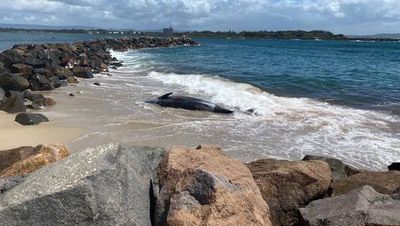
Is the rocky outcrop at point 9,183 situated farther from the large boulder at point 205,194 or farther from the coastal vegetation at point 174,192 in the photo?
the large boulder at point 205,194

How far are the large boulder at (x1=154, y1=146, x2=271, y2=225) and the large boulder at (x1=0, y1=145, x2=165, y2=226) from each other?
0.32 meters

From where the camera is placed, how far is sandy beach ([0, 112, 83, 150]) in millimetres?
10828

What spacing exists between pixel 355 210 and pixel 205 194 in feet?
5.36

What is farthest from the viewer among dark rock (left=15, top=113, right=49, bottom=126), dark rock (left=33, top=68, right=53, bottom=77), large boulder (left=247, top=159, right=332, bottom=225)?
dark rock (left=33, top=68, right=53, bottom=77)

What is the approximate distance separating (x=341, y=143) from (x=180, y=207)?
834 centimetres

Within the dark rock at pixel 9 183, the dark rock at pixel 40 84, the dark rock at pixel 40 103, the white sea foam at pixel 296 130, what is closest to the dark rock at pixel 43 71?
the dark rock at pixel 40 84

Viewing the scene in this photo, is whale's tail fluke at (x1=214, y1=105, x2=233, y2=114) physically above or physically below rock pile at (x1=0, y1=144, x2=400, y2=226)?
below

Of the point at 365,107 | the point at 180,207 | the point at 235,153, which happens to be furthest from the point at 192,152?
the point at 365,107

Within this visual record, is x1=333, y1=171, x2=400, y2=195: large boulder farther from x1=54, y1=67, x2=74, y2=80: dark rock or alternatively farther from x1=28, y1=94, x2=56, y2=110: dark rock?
x1=54, y1=67, x2=74, y2=80: dark rock

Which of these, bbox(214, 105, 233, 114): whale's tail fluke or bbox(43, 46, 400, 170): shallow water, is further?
bbox(214, 105, 233, 114): whale's tail fluke

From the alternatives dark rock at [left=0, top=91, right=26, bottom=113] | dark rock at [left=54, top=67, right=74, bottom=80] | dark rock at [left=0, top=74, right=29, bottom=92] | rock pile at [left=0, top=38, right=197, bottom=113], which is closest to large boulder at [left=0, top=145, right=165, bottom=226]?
dark rock at [left=0, top=91, right=26, bottom=113]

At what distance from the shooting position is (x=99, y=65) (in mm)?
30125

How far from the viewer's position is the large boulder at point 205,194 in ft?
14.1

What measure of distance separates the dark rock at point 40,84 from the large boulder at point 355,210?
1615 centimetres
